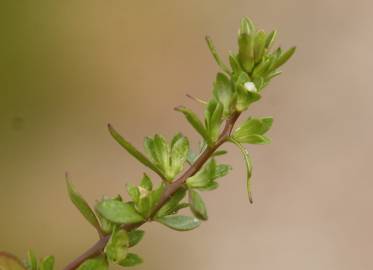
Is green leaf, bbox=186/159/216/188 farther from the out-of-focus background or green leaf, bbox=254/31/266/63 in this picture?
the out-of-focus background

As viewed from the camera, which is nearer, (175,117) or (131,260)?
(131,260)

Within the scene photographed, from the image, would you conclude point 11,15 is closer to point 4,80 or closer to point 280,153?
point 4,80

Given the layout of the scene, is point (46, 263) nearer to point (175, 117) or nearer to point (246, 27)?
point (246, 27)

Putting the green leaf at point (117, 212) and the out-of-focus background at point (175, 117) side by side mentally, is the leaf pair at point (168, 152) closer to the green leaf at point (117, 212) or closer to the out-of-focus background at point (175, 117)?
the green leaf at point (117, 212)

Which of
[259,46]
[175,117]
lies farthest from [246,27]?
[175,117]

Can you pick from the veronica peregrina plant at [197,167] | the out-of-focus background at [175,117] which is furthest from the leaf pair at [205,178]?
the out-of-focus background at [175,117]
